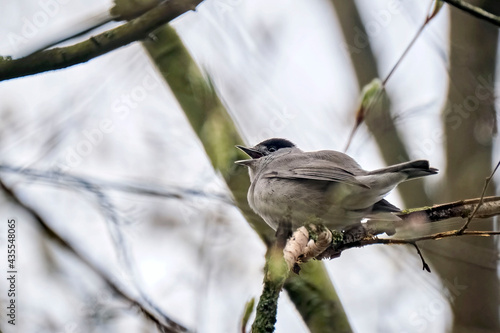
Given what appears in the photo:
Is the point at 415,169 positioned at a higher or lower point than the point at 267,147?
lower

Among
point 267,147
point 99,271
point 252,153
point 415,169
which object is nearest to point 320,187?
point 415,169

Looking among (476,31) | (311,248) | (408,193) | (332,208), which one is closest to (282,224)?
(311,248)

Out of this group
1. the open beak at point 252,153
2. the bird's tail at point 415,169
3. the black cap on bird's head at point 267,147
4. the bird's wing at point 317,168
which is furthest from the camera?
the black cap on bird's head at point 267,147

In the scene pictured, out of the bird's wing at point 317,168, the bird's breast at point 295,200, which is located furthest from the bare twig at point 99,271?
the bird's wing at point 317,168

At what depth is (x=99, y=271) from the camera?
2.76 meters

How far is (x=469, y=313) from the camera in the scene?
483 cm

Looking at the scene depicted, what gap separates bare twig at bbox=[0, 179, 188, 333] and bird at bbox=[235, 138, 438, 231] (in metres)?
0.99

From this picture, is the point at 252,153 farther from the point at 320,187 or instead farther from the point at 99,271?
the point at 99,271

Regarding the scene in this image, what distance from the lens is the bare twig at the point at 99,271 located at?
98.9 inches

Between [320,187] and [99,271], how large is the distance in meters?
2.06

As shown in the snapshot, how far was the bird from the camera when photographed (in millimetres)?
3795

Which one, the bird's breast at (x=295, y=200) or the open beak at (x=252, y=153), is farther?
the open beak at (x=252, y=153)

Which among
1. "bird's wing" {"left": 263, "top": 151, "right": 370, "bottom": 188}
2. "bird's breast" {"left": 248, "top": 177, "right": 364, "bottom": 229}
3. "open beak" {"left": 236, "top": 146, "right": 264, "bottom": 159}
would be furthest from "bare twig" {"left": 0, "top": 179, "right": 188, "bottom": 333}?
"open beak" {"left": 236, "top": 146, "right": 264, "bottom": 159}

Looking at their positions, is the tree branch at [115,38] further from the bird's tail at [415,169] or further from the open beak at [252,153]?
the open beak at [252,153]
